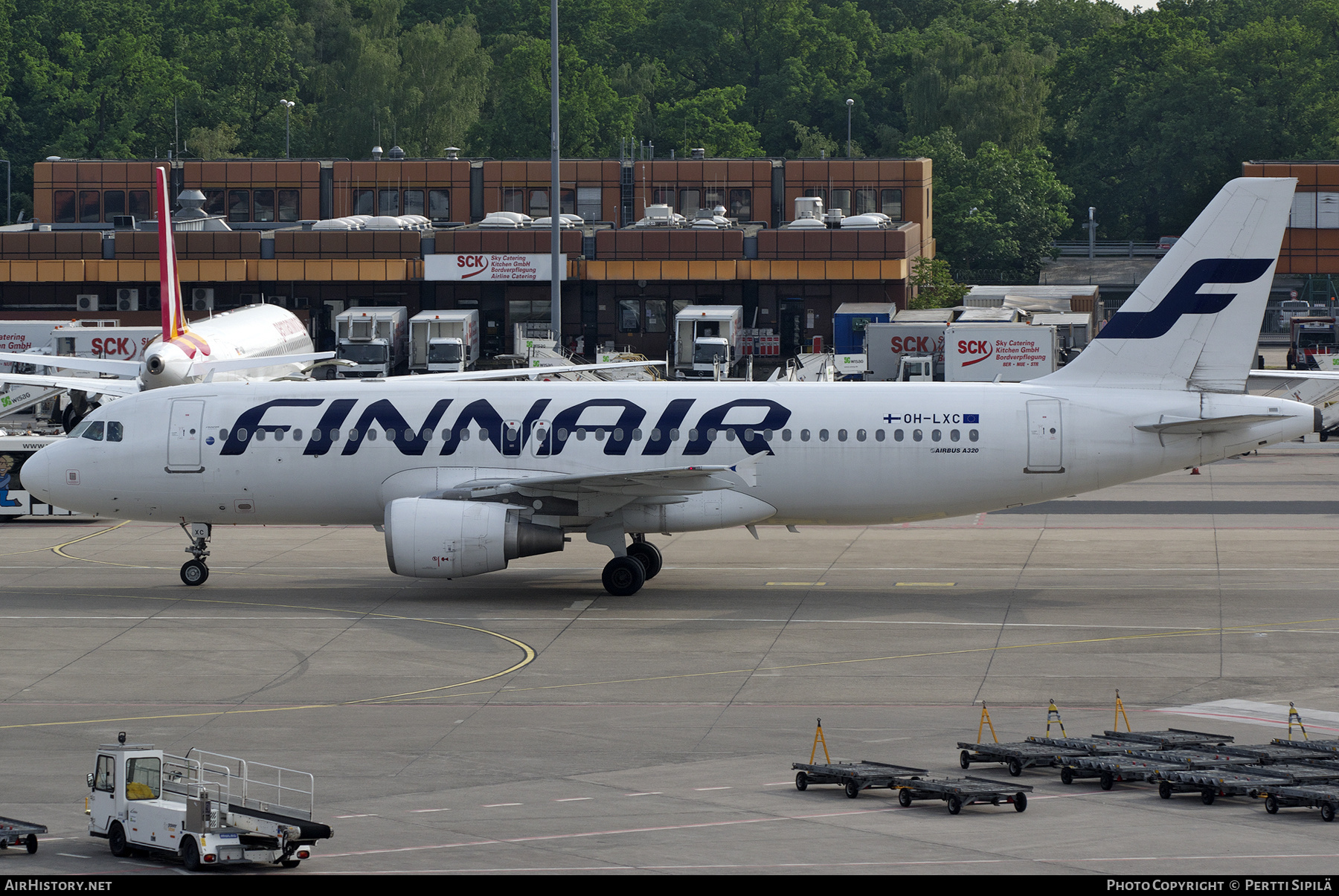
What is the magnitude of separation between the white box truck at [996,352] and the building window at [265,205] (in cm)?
5886

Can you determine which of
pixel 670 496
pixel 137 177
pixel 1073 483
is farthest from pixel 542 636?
pixel 137 177

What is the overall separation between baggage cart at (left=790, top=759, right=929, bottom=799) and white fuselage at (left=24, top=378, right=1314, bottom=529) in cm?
1502

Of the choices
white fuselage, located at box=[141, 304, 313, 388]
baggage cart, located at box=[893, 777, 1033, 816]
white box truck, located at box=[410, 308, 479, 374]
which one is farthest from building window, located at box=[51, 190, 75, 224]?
baggage cart, located at box=[893, 777, 1033, 816]

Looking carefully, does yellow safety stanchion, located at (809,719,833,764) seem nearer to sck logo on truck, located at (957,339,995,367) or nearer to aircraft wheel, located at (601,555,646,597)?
aircraft wheel, located at (601,555,646,597)

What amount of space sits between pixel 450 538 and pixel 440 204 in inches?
3269

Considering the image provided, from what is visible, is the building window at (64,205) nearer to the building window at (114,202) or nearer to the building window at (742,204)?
the building window at (114,202)

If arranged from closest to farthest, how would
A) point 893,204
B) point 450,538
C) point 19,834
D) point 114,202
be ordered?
point 19,834
point 450,538
point 114,202
point 893,204

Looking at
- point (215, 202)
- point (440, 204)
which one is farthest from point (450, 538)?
point (215, 202)

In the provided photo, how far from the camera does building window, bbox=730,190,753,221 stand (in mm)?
117375

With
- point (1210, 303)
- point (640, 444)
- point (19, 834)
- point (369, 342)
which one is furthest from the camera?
point (369, 342)

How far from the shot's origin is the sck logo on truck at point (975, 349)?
7475 centimetres

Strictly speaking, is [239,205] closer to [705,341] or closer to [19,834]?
[705,341]

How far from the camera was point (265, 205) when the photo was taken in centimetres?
11738

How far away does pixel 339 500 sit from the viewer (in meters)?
40.6
